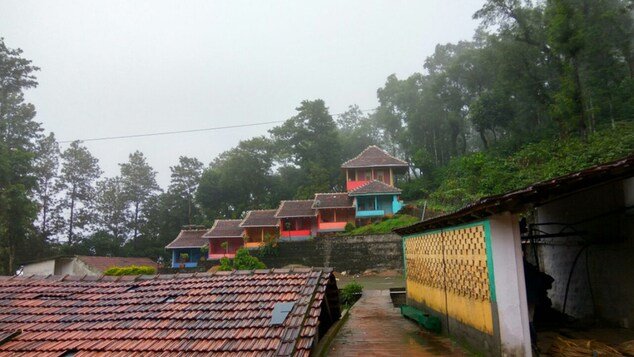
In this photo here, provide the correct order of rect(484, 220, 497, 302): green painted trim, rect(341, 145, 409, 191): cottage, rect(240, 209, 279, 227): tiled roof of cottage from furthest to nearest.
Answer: rect(341, 145, 409, 191): cottage → rect(240, 209, 279, 227): tiled roof of cottage → rect(484, 220, 497, 302): green painted trim

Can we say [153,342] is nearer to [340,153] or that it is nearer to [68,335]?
[68,335]

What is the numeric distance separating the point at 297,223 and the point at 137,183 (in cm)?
2423

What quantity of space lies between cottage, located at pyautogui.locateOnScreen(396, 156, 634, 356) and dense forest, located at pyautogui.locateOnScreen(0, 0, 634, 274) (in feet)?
51.4

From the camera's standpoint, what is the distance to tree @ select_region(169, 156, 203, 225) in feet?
155

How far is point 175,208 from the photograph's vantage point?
46375mm

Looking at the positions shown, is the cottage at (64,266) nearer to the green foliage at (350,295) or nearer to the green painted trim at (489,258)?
the green foliage at (350,295)

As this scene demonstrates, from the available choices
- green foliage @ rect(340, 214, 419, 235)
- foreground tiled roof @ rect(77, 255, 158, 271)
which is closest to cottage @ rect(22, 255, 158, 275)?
foreground tiled roof @ rect(77, 255, 158, 271)

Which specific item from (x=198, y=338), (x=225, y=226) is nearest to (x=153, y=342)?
(x=198, y=338)

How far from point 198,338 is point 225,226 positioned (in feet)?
107

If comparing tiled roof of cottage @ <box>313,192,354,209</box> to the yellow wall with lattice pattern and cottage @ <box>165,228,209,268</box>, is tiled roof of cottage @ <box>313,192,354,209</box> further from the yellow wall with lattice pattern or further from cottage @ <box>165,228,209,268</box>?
the yellow wall with lattice pattern

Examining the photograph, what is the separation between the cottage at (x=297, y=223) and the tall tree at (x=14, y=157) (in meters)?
19.0

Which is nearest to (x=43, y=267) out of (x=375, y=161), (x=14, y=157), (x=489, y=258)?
(x=14, y=157)

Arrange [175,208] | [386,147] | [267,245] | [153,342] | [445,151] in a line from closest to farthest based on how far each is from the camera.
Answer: [153,342]
[267,245]
[445,151]
[175,208]
[386,147]

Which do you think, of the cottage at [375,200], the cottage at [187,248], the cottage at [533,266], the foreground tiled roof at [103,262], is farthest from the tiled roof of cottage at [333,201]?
the cottage at [533,266]
